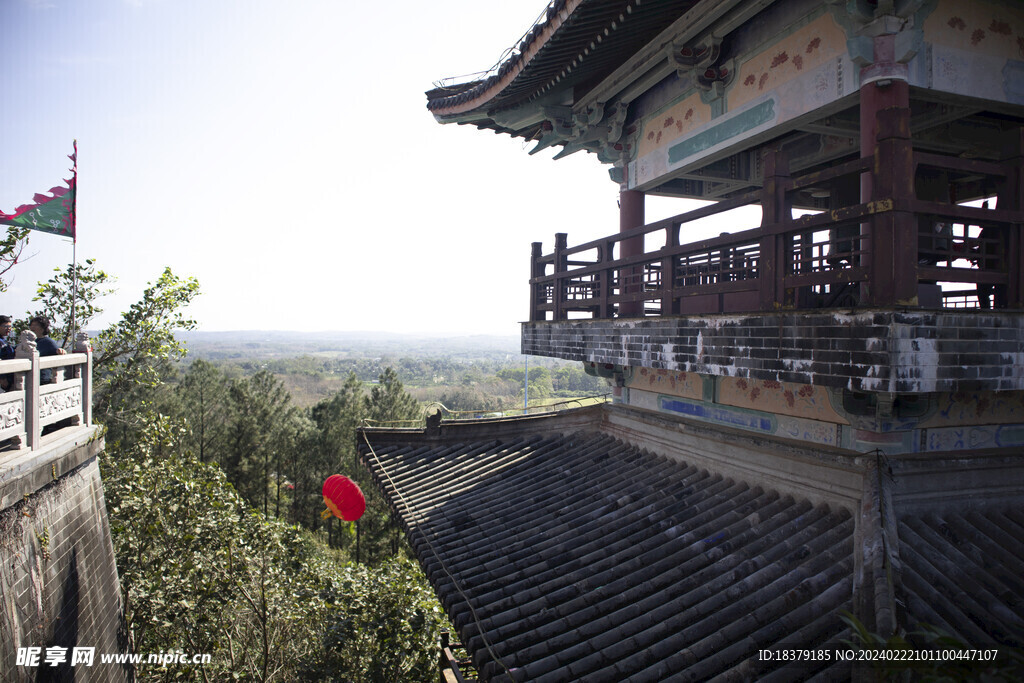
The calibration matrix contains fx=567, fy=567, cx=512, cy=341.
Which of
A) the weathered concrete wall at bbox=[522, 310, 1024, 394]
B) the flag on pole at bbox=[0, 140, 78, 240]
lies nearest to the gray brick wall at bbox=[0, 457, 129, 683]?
the flag on pole at bbox=[0, 140, 78, 240]

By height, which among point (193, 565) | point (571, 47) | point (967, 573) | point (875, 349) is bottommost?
point (193, 565)

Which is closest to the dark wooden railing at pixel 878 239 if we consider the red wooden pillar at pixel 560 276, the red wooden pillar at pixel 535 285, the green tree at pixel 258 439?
the red wooden pillar at pixel 560 276

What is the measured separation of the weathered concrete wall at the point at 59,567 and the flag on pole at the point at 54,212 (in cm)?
278

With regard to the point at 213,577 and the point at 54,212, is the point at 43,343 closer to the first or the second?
the point at 54,212

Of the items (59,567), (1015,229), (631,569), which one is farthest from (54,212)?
Result: (1015,229)

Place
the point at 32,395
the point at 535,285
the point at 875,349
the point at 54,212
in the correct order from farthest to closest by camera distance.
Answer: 1. the point at 535,285
2. the point at 54,212
3. the point at 32,395
4. the point at 875,349

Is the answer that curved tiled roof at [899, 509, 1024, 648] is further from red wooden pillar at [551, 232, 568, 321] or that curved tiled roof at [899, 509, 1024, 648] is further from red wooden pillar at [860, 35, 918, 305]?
red wooden pillar at [551, 232, 568, 321]

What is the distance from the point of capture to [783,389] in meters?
5.18

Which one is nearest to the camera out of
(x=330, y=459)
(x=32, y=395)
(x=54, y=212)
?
(x=32, y=395)

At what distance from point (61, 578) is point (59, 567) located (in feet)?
0.47

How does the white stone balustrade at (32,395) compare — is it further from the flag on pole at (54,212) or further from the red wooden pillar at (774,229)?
the red wooden pillar at (774,229)

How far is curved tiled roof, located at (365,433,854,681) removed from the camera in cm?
352

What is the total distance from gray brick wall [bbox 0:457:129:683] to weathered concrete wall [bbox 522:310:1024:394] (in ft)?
21.2

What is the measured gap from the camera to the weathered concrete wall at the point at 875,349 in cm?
345
